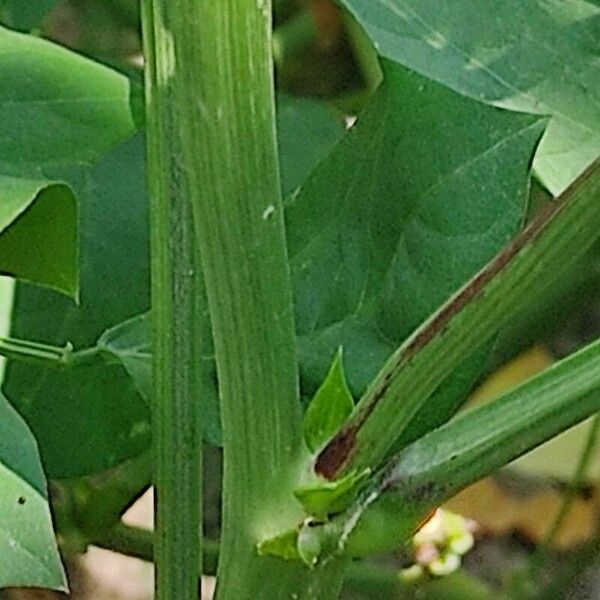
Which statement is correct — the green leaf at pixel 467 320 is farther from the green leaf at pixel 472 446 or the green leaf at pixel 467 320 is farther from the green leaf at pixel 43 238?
the green leaf at pixel 43 238

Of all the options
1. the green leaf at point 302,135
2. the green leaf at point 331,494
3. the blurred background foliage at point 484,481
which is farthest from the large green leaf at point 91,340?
the blurred background foliage at point 484,481

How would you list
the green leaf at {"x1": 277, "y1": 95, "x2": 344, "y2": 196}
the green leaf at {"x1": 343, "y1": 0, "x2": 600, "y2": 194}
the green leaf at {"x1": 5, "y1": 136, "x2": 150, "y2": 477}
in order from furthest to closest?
1. the green leaf at {"x1": 277, "y1": 95, "x2": 344, "y2": 196}
2. the green leaf at {"x1": 5, "y1": 136, "x2": 150, "y2": 477}
3. the green leaf at {"x1": 343, "y1": 0, "x2": 600, "y2": 194}

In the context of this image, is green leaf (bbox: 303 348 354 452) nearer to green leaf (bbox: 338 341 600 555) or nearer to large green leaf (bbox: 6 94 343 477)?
green leaf (bbox: 338 341 600 555)

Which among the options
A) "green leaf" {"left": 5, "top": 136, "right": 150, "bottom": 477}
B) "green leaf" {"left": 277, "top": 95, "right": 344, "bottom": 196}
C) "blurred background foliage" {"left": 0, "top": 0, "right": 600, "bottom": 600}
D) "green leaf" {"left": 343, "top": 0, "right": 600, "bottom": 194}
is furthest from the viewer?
"blurred background foliage" {"left": 0, "top": 0, "right": 600, "bottom": 600}

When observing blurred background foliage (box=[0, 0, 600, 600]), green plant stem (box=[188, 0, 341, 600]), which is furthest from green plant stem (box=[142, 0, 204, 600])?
blurred background foliage (box=[0, 0, 600, 600])

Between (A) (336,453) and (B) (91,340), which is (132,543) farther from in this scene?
(A) (336,453)
